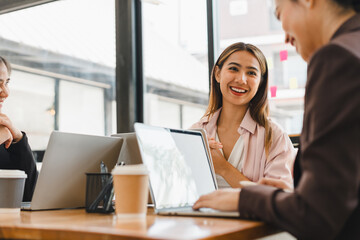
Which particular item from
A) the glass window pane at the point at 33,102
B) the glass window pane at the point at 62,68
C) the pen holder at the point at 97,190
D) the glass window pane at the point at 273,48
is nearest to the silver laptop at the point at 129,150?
the pen holder at the point at 97,190

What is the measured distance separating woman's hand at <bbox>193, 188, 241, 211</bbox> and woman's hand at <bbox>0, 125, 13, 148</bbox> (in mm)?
1172

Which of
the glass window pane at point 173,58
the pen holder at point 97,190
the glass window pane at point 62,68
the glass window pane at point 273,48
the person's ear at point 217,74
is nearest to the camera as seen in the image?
the pen holder at point 97,190

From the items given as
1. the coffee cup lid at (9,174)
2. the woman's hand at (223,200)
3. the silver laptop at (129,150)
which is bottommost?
the woman's hand at (223,200)

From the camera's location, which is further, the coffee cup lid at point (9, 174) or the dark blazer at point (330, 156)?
the coffee cup lid at point (9, 174)

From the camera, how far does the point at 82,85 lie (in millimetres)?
3711

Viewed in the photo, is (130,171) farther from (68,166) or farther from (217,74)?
(217,74)

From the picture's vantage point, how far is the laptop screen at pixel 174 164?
125 centimetres

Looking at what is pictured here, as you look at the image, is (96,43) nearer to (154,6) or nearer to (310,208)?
(154,6)

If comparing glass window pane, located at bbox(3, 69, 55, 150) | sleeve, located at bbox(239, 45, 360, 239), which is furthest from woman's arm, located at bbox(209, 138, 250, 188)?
glass window pane, located at bbox(3, 69, 55, 150)

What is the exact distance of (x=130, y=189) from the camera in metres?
1.11

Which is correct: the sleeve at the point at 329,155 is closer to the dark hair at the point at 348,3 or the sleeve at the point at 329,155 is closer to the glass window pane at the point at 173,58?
the dark hair at the point at 348,3

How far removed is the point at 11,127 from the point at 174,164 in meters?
1.03

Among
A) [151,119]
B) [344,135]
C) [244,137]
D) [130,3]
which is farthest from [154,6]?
[344,135]

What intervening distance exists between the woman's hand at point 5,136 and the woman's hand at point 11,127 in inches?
0.7
